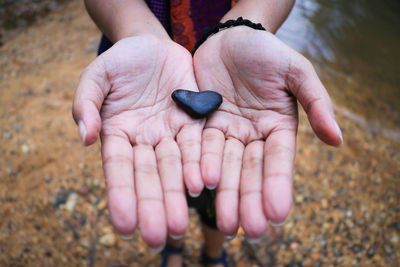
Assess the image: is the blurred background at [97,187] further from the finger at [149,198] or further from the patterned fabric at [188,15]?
the patterned fabric at [188,15]

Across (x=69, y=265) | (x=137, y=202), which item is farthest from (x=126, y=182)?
(x=69, y=265)

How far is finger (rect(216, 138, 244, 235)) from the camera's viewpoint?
4.37ft

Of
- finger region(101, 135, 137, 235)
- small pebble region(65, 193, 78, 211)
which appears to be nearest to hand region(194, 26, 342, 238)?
finger region(101, 135, 137, 235)

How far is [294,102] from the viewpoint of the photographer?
162cm

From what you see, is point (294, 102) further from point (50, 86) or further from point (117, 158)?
point (50, 86)

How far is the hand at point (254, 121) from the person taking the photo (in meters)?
1.33

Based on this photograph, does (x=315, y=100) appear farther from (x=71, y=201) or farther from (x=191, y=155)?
(x=71, y=201)

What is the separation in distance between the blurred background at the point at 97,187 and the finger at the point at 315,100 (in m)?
1.74

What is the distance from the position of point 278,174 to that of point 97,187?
2.27 metres

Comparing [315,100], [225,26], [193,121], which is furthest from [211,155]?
[225,26]

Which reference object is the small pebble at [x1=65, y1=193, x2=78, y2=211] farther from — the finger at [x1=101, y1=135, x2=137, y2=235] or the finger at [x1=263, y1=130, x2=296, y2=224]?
the finger at [x1=263, y1=130, x2=296, y2=224]

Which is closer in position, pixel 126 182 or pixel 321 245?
pixel 126 182

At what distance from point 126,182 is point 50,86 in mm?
3387

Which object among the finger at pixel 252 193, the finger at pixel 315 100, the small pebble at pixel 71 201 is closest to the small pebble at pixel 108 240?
the small pebble at pixel 71 201
